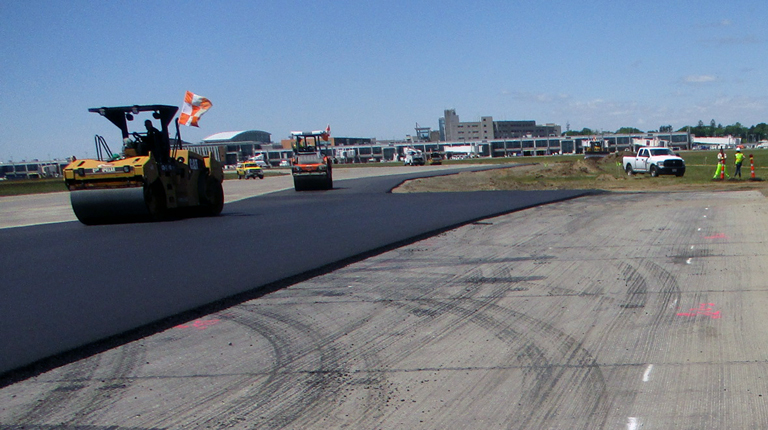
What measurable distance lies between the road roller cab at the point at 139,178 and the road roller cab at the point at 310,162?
1297 cm

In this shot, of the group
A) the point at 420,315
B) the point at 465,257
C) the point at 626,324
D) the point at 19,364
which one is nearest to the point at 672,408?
the point at 626,324

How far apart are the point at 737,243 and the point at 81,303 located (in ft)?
33.2

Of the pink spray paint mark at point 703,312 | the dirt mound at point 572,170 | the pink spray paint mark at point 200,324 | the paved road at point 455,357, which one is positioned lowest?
the dirt mound at point 572,170

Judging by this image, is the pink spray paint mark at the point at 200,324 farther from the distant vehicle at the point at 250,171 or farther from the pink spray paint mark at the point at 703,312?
the distant vehicle at the point at 250,171

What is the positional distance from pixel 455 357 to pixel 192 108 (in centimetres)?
Result: 1467

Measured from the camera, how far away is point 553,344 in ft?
18.7

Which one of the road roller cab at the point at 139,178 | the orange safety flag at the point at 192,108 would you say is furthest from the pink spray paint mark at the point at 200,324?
the orange safety flag at the point at 192,108

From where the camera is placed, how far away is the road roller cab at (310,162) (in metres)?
32.2

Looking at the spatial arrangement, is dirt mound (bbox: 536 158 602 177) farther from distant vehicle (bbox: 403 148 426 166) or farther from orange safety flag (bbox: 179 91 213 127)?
distant vehicle (bbox: 403 148 426 166)

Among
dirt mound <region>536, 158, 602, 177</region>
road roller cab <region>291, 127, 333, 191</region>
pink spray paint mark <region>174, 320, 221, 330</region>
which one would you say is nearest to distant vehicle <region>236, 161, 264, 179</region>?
road roller cab <region>291, 127, 333, 191</region>

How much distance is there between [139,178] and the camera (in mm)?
16062

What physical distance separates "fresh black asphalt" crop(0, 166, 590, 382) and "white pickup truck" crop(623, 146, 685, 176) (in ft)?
61.4

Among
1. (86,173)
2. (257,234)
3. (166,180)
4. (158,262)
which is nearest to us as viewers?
(158,262)

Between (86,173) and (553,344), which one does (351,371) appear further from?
(86,173)
